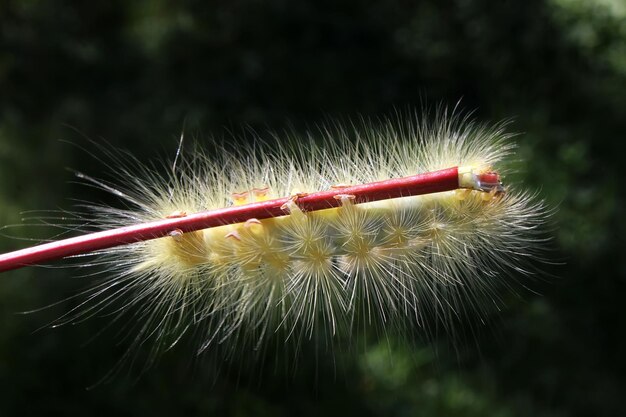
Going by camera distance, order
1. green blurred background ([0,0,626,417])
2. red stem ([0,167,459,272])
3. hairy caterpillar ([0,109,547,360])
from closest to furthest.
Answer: red stem ([0,167,459,272])
hairy caterpillar ([0,109,547,360])
green blurred background ([0,0,626,417])

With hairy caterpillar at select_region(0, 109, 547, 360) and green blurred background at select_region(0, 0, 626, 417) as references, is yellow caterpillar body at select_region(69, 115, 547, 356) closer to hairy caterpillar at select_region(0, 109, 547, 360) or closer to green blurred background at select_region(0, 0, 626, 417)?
hairy caterpillar at select_region(0, 109, 547, 360)

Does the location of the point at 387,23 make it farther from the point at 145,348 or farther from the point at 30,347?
the point at 30,347

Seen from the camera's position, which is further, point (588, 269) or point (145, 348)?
point (588, 269)

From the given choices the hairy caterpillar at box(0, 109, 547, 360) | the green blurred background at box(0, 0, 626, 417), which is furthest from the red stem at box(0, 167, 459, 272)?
the green blurred background at box(0, 0, 626, 417)

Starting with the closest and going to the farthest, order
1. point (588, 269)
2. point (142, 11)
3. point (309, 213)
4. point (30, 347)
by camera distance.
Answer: point (309, 213) → point (30, 347) → point (588, 269) → point (142, 11)

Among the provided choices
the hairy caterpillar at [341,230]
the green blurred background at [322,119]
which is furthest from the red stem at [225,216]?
the green blurred background at [322,119]

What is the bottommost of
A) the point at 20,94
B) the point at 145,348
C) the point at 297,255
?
the point at 145,348

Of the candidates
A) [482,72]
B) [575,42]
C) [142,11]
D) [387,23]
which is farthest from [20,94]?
[575,42]
